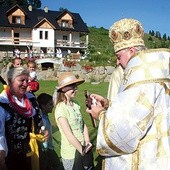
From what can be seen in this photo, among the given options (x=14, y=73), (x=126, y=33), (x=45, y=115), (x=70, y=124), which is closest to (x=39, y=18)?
(x=45, y=115)

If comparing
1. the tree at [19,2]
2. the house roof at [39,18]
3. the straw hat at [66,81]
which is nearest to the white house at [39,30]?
the house roof at [39,18]

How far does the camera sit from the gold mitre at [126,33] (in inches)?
117

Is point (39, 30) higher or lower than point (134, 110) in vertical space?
higher

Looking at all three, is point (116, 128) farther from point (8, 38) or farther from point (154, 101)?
point (8, 38)

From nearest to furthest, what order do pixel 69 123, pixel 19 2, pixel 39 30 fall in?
pixel 69 123, pixel 39 30, pixel 19 2

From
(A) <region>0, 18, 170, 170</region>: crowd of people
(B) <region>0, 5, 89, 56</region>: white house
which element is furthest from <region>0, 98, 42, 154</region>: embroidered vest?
(B) <region>0, 5, 89, 56</region>: white house

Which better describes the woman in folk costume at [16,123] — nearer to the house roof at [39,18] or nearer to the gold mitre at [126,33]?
the gold mitre at [126,33]

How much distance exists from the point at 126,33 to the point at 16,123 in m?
1.80

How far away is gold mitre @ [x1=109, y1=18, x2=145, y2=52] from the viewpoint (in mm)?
2982

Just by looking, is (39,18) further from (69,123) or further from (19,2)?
(69,123)

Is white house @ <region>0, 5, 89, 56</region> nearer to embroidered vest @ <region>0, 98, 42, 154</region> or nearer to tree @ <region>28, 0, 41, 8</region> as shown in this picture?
tree @ <region>28, 0, 41, 8</region>

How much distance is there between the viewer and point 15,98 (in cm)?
441

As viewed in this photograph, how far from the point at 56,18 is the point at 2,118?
54.1 meters

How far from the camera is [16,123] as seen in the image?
4.23 m
